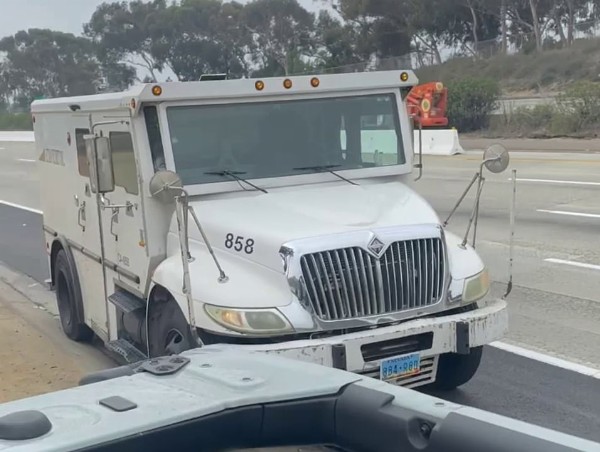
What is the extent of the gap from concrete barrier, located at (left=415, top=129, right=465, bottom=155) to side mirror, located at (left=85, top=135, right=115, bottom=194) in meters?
21.6

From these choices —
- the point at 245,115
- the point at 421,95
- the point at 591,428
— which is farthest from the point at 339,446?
the point at 421,95

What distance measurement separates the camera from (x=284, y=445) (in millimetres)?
2768

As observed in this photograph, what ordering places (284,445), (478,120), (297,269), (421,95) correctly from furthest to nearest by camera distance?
(478,120), (421,95), (297,269), (284,445)

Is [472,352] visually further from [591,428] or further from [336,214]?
[336,214]

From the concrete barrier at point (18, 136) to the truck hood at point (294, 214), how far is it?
4639 centimetres

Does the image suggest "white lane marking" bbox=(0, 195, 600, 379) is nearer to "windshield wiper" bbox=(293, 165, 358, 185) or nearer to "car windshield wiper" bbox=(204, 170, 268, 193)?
"windshield wiper" bbox=(293, 165, 358, 185)

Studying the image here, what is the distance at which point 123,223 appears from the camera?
6730mm

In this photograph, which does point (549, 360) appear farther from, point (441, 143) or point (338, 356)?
point (441, 143)

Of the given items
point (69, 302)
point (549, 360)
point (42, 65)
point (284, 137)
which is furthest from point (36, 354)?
point (42, 65)

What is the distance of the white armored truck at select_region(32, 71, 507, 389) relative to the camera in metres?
5.42

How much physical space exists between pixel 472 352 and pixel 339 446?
3614 mm

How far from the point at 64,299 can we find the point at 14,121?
59504 millimetres

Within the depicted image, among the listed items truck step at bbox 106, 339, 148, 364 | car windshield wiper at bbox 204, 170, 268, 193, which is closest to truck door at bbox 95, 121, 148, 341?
truck step at bbox 106, 339, 148, 364

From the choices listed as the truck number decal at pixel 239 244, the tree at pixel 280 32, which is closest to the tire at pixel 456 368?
the truck number decal at pixel 239 244
